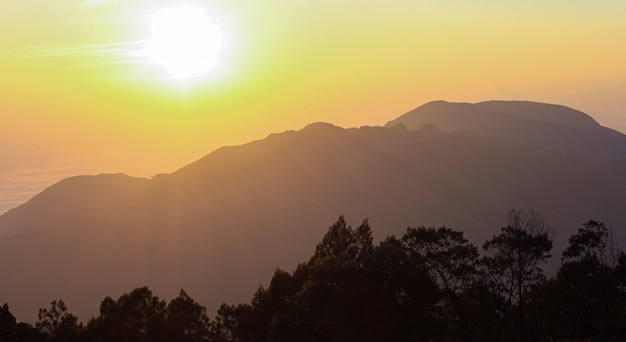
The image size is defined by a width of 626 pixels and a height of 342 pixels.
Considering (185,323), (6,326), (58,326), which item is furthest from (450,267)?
(6,326)

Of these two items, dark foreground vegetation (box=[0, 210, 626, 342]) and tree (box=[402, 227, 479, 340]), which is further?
tree (box=[402, 227, 479, 340])

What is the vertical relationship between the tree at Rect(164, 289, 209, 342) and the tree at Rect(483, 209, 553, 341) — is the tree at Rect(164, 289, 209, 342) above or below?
below

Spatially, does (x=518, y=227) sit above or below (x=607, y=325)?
above

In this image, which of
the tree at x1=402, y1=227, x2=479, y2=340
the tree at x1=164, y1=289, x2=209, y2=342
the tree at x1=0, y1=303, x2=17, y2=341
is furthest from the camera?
the tree at x1=164, y1=289, x2=209, y2=342

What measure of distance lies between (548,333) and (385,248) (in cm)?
1803

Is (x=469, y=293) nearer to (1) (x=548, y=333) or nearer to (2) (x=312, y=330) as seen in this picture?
(1) (x=548, y=333)

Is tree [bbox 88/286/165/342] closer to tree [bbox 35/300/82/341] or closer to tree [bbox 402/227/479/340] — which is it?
tree [bbox 35/300/82/341]

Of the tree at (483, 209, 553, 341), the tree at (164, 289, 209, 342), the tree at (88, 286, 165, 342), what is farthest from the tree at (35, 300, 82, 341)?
the tree at (483, 209, 553, 341)

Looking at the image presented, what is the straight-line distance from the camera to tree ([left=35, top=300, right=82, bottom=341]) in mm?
85875

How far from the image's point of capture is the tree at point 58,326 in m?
85.9

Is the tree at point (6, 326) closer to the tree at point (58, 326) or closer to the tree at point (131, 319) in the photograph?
the tree at point (58, 326)

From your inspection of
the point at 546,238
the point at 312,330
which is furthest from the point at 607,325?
Result: the point at 312,330

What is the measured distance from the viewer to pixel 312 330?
73.9 m

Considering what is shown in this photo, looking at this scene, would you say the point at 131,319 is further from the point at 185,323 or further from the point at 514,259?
the point at 514,259
